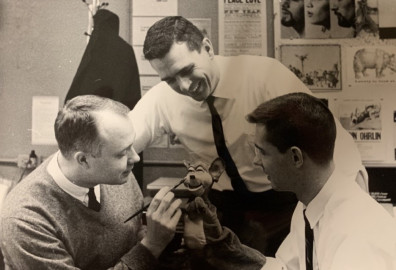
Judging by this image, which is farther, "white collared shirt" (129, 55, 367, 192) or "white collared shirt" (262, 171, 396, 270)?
"white collared shirt" (129, 55, 367, 192)

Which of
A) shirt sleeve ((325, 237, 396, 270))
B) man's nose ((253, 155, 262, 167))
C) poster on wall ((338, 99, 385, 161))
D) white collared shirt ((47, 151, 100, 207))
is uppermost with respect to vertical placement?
poster on wall ((338, 99, 385, 161))

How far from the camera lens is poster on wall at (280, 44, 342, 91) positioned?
1060 mm

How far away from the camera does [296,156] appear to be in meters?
0.99

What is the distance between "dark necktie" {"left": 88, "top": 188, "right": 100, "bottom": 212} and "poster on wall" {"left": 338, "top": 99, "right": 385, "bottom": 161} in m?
0.58

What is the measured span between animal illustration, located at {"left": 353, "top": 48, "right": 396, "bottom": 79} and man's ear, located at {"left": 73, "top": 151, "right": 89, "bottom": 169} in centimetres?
64

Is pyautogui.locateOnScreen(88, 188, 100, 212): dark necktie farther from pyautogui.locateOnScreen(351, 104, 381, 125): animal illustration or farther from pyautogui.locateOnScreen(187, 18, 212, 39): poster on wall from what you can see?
pyautogui.locateOnScreen(351, 104, 381, 125): animal illustration

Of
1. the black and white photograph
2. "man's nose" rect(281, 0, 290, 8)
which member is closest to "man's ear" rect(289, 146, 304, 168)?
the black and white photograph

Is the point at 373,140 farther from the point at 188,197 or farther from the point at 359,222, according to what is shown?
the point at 188,197

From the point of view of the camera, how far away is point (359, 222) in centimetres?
96

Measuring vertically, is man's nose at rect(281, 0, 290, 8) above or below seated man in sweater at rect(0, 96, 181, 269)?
above

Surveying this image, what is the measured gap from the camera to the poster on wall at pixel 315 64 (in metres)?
1.06

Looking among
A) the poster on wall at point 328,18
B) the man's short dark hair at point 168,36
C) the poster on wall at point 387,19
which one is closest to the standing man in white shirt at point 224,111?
the man's short dark hair at point 168,36

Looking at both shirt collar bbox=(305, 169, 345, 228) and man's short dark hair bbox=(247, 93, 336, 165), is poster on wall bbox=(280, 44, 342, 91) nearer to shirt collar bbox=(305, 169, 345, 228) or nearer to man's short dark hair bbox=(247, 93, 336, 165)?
man's short dark hair bbox=(247, 93, 336, 165)

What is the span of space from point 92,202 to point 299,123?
0.48 metres
